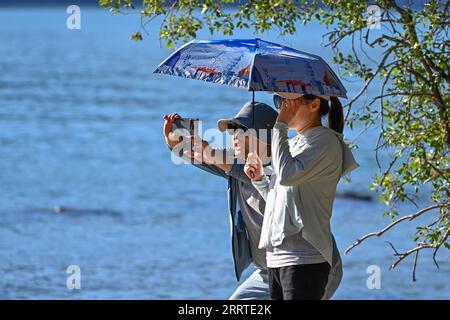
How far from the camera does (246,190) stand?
555cm

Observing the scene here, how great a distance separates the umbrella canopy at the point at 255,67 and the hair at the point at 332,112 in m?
0.08

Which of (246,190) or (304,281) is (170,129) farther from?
(304,281)

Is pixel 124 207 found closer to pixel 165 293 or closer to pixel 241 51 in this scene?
pixel 165 293

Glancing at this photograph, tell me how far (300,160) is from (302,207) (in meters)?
0.22

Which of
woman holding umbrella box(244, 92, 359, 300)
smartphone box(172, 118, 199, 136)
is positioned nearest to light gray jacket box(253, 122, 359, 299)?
woman holding umbrella box(244, 92, 359, 300)

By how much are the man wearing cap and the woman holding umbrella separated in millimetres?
275

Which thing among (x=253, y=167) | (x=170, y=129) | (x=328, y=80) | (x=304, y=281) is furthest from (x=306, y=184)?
(x=170, y=129)

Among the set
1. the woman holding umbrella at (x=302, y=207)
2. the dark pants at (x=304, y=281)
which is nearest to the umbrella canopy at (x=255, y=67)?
the woman holding umbrella at (x=302, y=207)

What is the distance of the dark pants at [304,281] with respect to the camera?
501 centimetres

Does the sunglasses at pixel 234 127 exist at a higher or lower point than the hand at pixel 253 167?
higher

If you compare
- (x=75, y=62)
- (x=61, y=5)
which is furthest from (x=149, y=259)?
Result: (x=61, y=5)

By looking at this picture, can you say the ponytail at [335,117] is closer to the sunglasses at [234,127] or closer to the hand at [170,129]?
the sunglasses at [234,127]

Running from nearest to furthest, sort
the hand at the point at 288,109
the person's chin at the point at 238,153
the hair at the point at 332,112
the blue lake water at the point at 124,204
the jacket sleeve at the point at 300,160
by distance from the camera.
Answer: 1. the jacket sleeve at the point at 300,160
2. the hand at the point at 288,109
3. the hair at the point at 332,112
4. the person's chin at the point at 238,153
5. the blue lake water at the point at 124,204

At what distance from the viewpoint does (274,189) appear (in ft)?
17.1
